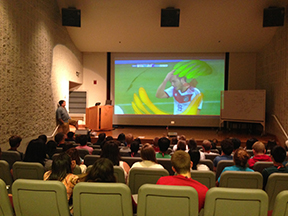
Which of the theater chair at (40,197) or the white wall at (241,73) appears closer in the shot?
the theater chair at (40,197)

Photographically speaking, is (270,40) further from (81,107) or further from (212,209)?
(212,209)

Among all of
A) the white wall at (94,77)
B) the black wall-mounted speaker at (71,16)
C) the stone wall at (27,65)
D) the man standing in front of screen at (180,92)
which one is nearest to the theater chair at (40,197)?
the stone wall at (27,65)

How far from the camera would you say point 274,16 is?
22.3ft

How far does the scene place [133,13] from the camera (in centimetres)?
770

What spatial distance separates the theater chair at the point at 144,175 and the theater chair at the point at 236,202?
0.77m

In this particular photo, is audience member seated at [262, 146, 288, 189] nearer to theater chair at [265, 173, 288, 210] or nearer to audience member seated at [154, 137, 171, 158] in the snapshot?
theater chair at [265, 173, 288, 210]

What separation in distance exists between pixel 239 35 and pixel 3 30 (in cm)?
705

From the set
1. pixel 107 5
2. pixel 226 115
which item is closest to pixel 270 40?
pixel 226 115

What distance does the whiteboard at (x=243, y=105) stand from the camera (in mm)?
8023

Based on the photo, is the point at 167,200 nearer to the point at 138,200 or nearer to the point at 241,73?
the point at 138,200

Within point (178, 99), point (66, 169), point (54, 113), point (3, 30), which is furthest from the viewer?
point (178, 99)

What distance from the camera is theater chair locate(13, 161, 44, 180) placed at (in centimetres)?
235

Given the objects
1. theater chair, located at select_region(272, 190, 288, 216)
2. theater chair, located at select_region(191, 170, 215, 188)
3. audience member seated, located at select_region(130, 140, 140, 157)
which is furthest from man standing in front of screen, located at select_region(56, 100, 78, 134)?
theater chair, located at select_region(272, 190, 288, 216)

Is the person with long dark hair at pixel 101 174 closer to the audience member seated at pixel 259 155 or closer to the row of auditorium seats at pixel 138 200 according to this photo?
the row of auditorium seats at pixel 138 200
